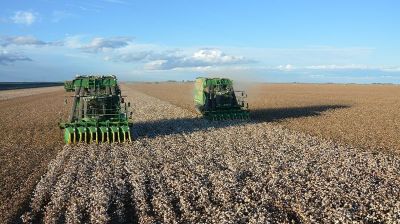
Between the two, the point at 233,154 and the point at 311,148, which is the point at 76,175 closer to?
the point at 233,154

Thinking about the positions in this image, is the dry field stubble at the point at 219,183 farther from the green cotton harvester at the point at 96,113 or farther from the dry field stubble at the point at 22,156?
the green cotton harvester at the point at 96,113

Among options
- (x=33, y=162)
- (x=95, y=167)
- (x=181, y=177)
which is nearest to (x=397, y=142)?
(x=181, y=177)

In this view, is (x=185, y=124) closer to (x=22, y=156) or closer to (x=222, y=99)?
(x=222, y=99)

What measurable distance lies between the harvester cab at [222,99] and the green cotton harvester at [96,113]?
29.9 ft

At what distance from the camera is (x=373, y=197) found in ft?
43.9

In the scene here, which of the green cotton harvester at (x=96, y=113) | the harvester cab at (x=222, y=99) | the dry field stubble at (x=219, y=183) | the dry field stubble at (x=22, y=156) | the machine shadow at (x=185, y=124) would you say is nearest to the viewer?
the dry field stubble at (x=219, y=183)

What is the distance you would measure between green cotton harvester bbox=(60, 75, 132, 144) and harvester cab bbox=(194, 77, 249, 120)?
9113mm

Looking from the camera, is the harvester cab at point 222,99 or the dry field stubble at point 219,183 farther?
the harvester cab at point 222,99

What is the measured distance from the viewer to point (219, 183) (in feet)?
49.2

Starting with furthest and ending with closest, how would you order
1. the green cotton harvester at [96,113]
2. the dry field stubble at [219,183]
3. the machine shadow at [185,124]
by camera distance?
the machine shadow at [185,124] < the green cotton harvester at [96,113] < the dry field stubble at [219,183]

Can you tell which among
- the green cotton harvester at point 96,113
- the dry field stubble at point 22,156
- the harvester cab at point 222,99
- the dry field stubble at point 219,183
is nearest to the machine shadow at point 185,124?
the harvester cab at point 222,99

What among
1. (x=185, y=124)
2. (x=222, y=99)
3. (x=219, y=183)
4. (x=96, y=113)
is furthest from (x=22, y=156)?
(x=222, y=99)

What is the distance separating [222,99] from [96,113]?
11.7 metres

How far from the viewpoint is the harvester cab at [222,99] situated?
33406mm
